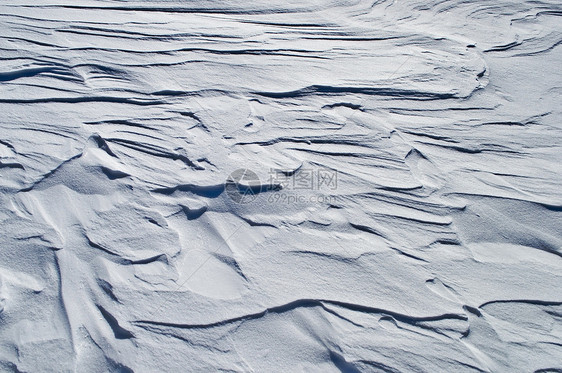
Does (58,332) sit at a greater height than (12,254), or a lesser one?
lesser

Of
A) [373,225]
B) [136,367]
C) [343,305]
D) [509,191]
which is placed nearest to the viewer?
[136,367]

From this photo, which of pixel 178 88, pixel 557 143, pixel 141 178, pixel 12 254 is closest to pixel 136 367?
pixel 12 254

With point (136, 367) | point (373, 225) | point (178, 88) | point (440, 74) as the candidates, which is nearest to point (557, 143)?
point (440, 74)

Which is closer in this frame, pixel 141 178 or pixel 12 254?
pixel 12 254

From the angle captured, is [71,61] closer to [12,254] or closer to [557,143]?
[12,254]

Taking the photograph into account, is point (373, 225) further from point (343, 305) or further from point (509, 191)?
point (509, 191)

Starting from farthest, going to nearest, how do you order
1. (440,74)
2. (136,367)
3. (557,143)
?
(440,74) < (557,143) < (136,367)

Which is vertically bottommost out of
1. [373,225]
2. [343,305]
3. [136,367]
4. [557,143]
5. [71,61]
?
[136,367]
